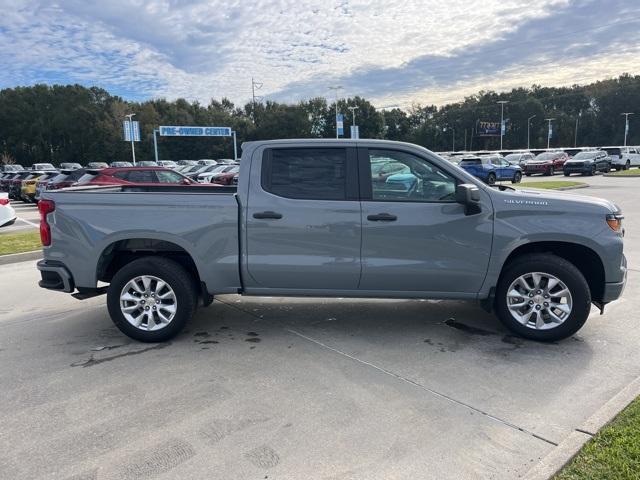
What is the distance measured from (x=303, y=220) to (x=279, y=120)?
3440 inches

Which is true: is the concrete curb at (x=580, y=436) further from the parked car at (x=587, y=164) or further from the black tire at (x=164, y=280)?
the parked car at (x=587, y=164)

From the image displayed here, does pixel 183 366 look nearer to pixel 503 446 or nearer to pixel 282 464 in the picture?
pixel 282 464

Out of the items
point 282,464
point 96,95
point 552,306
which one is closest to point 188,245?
point 282,464

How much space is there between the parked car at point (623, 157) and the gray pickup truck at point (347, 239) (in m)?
41.2

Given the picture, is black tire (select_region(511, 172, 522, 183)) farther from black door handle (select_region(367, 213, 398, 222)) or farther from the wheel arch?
black door handle (select_region(367, 213, 398, 222))

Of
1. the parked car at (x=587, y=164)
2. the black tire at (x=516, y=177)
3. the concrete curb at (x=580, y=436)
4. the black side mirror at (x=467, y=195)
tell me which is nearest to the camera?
the concrete curb at (x=580, y=436)

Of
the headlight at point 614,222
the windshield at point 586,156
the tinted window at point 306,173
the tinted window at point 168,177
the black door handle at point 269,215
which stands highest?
the windshield at point 586,156

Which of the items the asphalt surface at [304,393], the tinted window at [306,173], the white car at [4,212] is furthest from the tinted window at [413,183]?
the white car at [4,212]

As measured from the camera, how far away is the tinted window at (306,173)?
472 cm

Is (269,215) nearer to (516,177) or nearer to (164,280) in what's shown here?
(164,280)

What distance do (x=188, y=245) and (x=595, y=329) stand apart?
4.14 m

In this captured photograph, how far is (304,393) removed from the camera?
3.78 meters

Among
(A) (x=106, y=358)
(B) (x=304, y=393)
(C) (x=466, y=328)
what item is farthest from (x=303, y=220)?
(A) (x=106, y=358)

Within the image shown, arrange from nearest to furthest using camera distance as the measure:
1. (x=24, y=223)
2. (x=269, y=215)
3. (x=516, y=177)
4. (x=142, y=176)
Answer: (x=269, y=215), (x=24, y=223), (x=142, y=176), (x=516, y=177)
